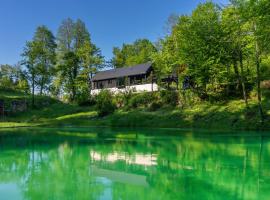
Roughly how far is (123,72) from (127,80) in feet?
9.49

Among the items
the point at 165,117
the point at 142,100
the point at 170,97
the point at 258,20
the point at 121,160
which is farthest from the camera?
the point at 142,100

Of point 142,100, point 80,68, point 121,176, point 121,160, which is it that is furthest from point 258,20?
point 80,68

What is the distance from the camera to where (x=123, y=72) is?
54.9m

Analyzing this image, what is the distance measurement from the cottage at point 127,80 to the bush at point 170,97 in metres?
5.56

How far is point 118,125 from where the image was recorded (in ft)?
121

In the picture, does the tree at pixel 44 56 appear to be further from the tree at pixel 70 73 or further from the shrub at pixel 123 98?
the shrub at pixel 123 98

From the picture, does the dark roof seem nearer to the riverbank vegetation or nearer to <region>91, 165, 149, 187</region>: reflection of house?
the riverbank vegetation

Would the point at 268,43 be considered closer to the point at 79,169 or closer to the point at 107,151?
the point at 107,151

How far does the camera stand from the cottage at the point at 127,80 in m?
49.0

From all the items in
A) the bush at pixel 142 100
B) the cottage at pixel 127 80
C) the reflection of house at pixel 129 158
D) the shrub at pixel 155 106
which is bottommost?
the reflection of house at pixel 129 158

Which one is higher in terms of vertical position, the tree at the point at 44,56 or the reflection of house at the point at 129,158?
the tree at the point at 44,56

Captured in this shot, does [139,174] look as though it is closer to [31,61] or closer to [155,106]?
[155,106]

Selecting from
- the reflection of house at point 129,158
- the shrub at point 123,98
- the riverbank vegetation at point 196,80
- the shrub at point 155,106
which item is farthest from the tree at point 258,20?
the shrub at point 123,98

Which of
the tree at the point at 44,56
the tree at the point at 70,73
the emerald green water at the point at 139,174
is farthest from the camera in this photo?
the tree at the point at 70,73
